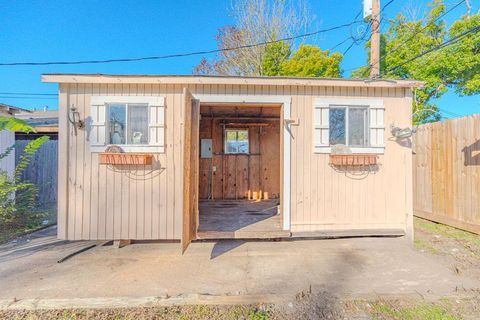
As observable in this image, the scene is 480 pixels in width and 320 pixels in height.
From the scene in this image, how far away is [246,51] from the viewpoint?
13.0 m

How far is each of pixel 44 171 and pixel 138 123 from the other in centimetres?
503

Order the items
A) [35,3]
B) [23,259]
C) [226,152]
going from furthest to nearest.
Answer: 1. [35,3]
2. [226,152]
3. [23,259]

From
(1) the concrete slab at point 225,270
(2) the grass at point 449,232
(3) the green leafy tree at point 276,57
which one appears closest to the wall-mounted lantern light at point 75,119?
(1) the concrete slab at point 225,270

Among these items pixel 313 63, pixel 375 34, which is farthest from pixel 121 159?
pixel 313 63

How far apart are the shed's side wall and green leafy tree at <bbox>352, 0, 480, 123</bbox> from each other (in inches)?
251

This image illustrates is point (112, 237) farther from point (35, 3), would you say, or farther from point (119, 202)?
point (35, 3)

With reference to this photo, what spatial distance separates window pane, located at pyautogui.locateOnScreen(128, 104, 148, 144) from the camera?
3.96 metres

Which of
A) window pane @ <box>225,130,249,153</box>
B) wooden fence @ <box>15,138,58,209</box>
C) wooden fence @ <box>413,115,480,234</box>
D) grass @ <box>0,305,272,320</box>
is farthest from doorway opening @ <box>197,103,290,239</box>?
grass @ <box>0,305,272,320</box>

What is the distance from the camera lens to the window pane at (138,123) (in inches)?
156

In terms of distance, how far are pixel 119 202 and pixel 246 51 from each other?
37.3 feet

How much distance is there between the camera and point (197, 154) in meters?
3.85

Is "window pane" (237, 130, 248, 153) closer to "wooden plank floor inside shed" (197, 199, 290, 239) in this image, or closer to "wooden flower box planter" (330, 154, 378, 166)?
"wooden plank floor inside shed" (197, 199, 290, 239)

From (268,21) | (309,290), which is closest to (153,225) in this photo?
(309,290)

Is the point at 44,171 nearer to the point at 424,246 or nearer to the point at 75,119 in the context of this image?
the point at 75,119
